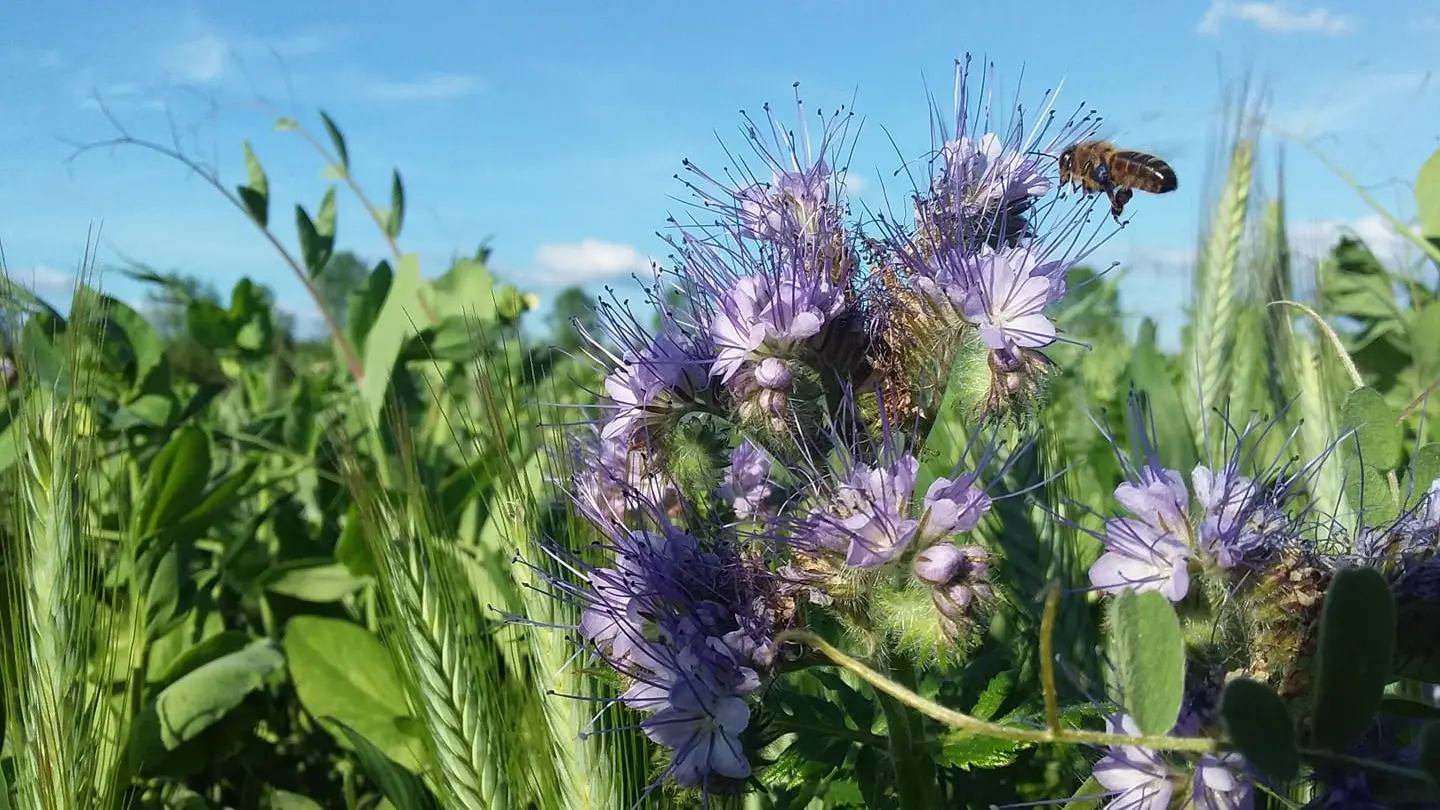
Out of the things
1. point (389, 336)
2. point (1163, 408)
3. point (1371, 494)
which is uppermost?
point (389, 336)

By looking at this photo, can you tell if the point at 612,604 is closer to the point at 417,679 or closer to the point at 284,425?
the point at 417,679

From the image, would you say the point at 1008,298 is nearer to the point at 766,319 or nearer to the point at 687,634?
the point at 766,319

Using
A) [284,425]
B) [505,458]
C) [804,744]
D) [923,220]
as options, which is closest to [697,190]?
[923,220]

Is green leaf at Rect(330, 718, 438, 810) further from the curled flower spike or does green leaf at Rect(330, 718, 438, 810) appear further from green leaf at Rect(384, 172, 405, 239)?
green leaf at Rect(384, 172, 405, 239)

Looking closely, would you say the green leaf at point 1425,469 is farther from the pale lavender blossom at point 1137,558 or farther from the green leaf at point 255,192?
the green leaf at point 255,192

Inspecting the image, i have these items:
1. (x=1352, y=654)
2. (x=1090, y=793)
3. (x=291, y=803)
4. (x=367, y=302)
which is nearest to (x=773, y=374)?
(x=1090, y=793)

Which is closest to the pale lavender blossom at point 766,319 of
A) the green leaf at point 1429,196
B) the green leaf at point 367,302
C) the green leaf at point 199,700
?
the green leaf at point 199,700
